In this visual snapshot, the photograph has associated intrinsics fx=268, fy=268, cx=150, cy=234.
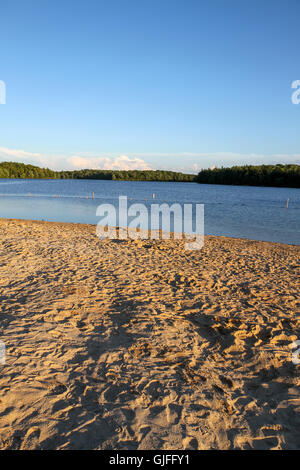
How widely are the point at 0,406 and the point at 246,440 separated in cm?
285

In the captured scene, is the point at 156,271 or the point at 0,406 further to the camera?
the point at 156,271

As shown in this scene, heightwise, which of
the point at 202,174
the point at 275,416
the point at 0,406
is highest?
the point at 202,174

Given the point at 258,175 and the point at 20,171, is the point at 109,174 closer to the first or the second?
the point at 20,171

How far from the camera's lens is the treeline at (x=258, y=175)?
335 feet

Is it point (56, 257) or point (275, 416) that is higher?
point (56, 257)

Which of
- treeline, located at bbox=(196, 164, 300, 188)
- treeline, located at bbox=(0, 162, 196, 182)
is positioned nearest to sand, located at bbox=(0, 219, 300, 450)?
treeline, located at bbox=(196, 164, 300, 188)

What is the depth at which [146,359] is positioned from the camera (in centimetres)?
432

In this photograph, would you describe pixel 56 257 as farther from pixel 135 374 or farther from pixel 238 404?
pixel 238 404

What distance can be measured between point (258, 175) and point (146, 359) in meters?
120

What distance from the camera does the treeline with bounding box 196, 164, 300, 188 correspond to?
10206cm

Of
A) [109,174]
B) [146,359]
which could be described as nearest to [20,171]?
[109,174]

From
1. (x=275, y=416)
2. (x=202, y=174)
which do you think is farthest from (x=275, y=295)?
(x=202, y=174)

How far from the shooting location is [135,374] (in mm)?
3930

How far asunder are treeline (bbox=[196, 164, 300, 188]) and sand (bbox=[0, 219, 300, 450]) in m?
108
